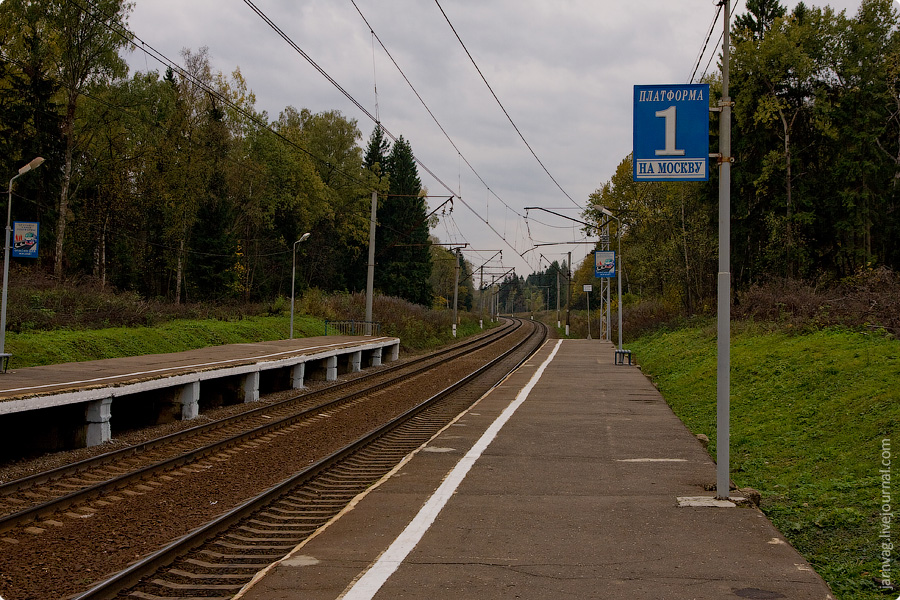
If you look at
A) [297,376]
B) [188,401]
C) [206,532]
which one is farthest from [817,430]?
[297,376]

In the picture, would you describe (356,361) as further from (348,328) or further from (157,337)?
(348,328)

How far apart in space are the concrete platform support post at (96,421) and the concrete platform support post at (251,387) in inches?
240

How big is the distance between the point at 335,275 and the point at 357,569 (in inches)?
2387

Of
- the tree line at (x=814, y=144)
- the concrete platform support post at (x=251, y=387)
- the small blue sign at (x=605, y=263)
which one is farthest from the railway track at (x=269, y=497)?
the tree line at (x=814, y=144)

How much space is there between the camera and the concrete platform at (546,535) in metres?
5.17

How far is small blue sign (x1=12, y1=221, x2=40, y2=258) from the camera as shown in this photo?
1745cm

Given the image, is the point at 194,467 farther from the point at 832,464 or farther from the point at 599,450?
the point at 832,464

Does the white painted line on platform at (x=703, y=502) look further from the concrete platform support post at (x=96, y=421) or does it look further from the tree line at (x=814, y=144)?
the tree line at (x=814, y=144)

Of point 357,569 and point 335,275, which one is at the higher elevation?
point 335,275

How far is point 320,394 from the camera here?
20.5 meters

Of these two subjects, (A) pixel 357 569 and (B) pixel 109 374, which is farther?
(B) pixel 109 374

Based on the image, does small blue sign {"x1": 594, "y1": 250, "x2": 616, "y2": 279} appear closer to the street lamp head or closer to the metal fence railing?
the metal fence railing

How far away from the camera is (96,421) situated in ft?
40.9

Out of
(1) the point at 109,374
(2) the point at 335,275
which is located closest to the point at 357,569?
(1) the point at 109,374
